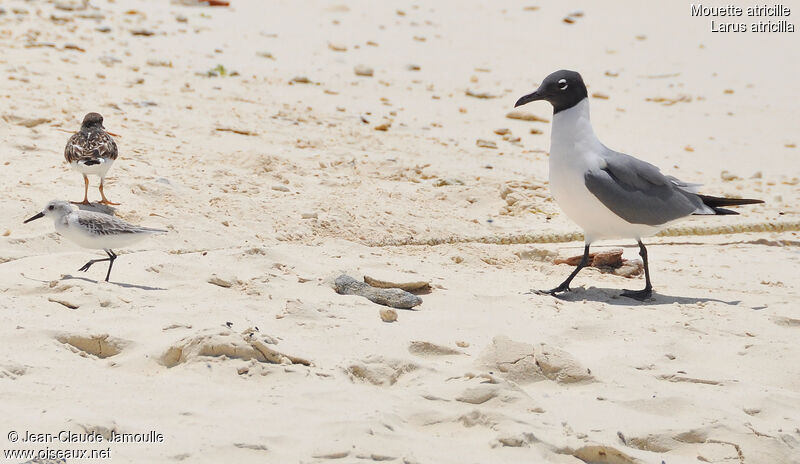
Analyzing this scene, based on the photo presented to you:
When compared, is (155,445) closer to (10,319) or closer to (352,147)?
(10,319)

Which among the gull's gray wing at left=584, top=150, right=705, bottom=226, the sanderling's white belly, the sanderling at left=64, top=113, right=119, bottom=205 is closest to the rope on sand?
the gull's gray wing at left=584, top=150, right=705, bottom=226

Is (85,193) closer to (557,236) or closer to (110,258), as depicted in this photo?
(110,258)

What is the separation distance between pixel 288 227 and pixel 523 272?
5.54 ft

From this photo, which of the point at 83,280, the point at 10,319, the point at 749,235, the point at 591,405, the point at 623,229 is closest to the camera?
the point at 591,405

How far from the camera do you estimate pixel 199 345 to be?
4598 mm

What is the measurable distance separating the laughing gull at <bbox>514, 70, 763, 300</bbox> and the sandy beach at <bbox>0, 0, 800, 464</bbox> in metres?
0.41

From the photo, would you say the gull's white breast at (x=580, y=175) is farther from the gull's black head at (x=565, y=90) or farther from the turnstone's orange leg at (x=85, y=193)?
the turnstone's orange leg at (x=85, y=193)

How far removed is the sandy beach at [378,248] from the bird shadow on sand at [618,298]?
32 millimetres

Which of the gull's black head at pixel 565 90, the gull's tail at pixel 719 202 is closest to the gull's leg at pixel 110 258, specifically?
the gull's black head at pixel 565 90

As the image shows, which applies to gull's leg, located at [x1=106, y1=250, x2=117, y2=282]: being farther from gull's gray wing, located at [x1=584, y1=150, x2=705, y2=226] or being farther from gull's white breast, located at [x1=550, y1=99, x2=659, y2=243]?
gull's gray wing, located at [x1=584, y1=150, x2=705, y2=226]

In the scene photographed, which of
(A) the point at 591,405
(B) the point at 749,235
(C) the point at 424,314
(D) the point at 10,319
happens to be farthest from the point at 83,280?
(B) the point at 749,235

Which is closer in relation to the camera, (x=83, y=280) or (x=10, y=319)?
(x=10, y=319)

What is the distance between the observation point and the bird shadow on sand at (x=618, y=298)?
6305mm

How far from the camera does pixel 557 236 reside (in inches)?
304
